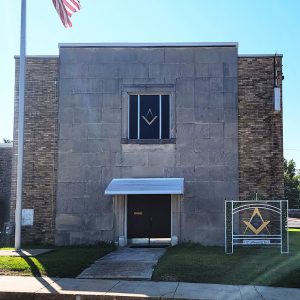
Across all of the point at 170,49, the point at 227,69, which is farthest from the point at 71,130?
the point at 227,69

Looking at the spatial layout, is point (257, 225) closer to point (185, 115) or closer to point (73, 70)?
point (185, 115)

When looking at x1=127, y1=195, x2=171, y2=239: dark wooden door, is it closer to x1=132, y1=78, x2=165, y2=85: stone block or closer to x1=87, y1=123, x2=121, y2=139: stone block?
x1=87, y1=123, x2=121, y2=139: stone block

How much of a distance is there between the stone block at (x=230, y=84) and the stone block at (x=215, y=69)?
31 cm

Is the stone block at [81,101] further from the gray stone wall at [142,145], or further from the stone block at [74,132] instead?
the stone block at [74,132]

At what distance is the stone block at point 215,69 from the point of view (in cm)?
1938

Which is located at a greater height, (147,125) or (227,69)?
(227,69)

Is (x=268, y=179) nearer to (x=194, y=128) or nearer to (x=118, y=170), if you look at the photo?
(x=194, y=128)

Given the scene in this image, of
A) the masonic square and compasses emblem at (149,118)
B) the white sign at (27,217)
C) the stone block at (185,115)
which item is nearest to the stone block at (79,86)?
the masonic square and compasses emblem at (149,118)

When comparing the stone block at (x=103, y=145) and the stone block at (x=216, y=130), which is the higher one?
the stone block at (x=216, y=130)

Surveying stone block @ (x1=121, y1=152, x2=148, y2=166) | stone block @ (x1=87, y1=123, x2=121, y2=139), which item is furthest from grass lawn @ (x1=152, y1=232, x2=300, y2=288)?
stone block @ (x1=87, y1=123, x2=121, y2=139)

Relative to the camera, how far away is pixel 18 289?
1039cm

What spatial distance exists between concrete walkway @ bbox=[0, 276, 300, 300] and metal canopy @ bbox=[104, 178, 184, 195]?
6467 millimetres

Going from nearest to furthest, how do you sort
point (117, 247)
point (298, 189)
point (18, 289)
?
1. point (18, 289)
2. point (117, 247)
3. point (298, 189)

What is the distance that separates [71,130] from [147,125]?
308cm
